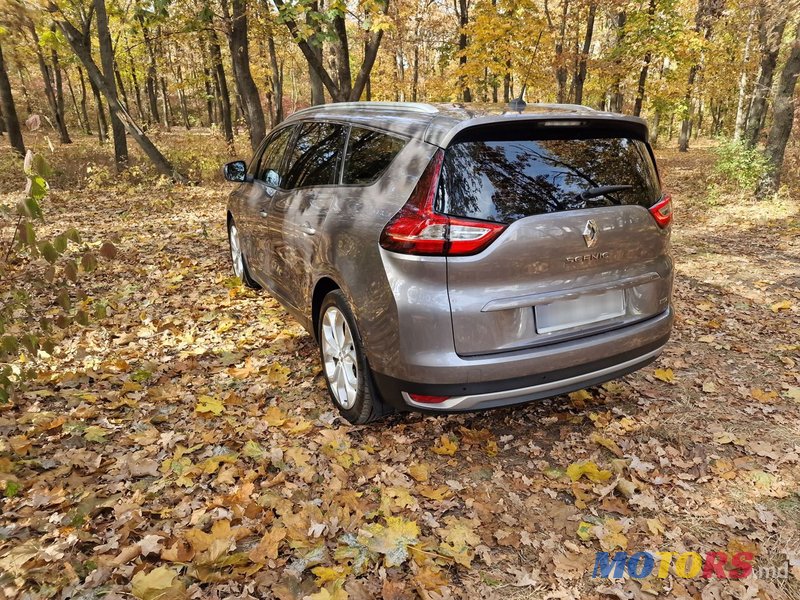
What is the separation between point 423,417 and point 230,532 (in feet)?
4.75

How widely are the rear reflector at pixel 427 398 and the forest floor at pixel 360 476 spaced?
53cm

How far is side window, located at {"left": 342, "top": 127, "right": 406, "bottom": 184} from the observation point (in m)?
2.91

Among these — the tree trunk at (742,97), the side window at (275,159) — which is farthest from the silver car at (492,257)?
the tree trunk at (742,97)

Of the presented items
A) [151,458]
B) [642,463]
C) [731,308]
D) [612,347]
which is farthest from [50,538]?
[731,308]

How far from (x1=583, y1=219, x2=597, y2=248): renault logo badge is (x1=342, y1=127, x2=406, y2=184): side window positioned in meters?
1.08

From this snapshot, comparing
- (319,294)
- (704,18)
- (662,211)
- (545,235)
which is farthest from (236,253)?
(704,18)

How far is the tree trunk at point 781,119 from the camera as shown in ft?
31.6

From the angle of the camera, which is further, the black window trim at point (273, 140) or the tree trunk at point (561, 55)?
Result: the tree trunk at point (561, 55)

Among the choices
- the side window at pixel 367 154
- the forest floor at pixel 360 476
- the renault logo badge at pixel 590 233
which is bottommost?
the forest floor at pixel 360 476

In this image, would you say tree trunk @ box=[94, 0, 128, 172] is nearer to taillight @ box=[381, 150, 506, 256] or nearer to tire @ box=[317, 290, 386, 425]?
tire @ box=[317, 290, 386, 425]

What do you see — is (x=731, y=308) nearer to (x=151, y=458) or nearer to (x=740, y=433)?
(x=740, y=433)

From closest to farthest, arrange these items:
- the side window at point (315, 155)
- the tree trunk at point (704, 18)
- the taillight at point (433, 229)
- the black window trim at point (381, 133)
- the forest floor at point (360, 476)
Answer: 1. the forest floor at point (360, 476)
2. the taillight at point (433, 229)
3. the black window trim at point (381, 133)
4. the side window at point (315, 155)
5. the tree trunk at point (704, 18)

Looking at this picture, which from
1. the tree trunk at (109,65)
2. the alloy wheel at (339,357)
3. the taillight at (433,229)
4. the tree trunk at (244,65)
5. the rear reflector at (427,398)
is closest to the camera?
the taillight at (433,229)

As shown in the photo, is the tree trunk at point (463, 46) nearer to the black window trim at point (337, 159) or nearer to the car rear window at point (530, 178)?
the black window trim at point (337, 159)
